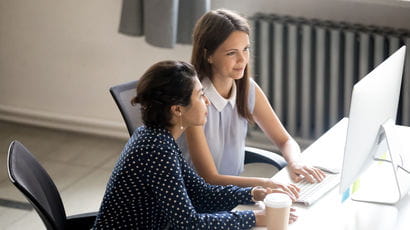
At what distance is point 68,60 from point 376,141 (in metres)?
2.65

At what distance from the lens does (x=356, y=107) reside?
218 centimetres

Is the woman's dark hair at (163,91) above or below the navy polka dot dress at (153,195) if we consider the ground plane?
A: above

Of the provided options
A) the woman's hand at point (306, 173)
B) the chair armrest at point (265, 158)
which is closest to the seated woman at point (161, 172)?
the woman's hand at point (306, 173)

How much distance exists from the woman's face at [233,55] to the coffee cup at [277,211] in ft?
2.06

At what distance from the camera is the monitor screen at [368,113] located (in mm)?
2199

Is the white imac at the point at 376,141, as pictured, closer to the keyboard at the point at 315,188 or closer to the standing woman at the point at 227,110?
the keyboard at the point at 315,188

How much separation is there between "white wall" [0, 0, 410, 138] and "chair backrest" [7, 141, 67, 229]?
1949mm

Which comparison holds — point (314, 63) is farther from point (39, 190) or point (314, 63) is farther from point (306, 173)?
point (39, 190)

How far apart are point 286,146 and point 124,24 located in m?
1.70

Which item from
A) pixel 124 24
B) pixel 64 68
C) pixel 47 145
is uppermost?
pixel 124 24

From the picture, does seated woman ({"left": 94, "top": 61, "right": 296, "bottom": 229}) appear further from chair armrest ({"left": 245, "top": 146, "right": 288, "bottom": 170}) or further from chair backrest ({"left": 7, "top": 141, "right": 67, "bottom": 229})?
chair armrest ({"left": 245, "top": 146, "right": 288, "bottom": 170})

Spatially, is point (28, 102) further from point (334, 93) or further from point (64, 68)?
point (334, 93)

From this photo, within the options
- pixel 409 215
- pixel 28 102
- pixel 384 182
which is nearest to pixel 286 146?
pixel 384 182

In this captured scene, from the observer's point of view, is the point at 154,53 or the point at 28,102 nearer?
the point at 154,53
